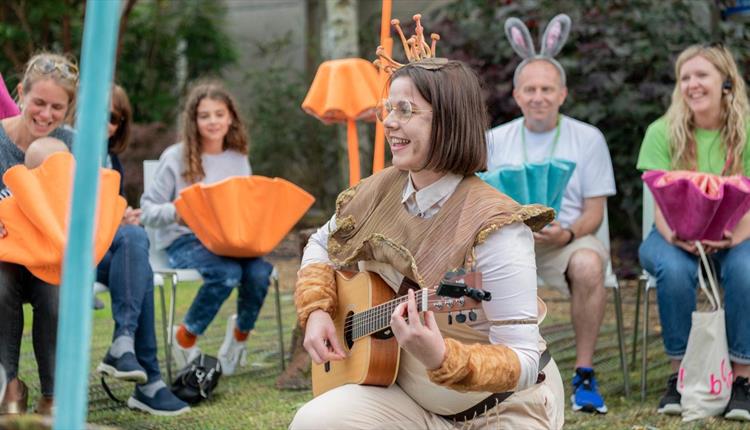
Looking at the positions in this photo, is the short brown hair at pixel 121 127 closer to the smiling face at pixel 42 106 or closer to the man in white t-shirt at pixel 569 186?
the smiling face at pixel 42 106

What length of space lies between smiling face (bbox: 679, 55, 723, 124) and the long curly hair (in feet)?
6.73

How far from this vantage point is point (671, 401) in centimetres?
409

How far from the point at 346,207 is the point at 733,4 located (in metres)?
4.99

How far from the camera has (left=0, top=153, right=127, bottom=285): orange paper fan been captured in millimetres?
3305

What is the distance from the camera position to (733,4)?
6.94 m

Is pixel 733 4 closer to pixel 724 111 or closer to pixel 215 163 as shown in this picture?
pixel 724 111

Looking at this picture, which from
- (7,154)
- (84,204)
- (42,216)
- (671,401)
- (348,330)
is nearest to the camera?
(84,204)

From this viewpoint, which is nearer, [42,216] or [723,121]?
[42,216]

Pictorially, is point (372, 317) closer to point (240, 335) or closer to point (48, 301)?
point (48, 301)

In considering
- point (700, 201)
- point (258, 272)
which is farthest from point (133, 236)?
point (700, 201)

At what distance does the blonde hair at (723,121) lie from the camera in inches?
172

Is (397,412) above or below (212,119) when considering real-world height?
below

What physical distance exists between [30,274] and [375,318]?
177 centimetres

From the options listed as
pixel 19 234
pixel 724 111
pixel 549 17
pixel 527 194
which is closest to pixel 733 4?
pixel 549 17
